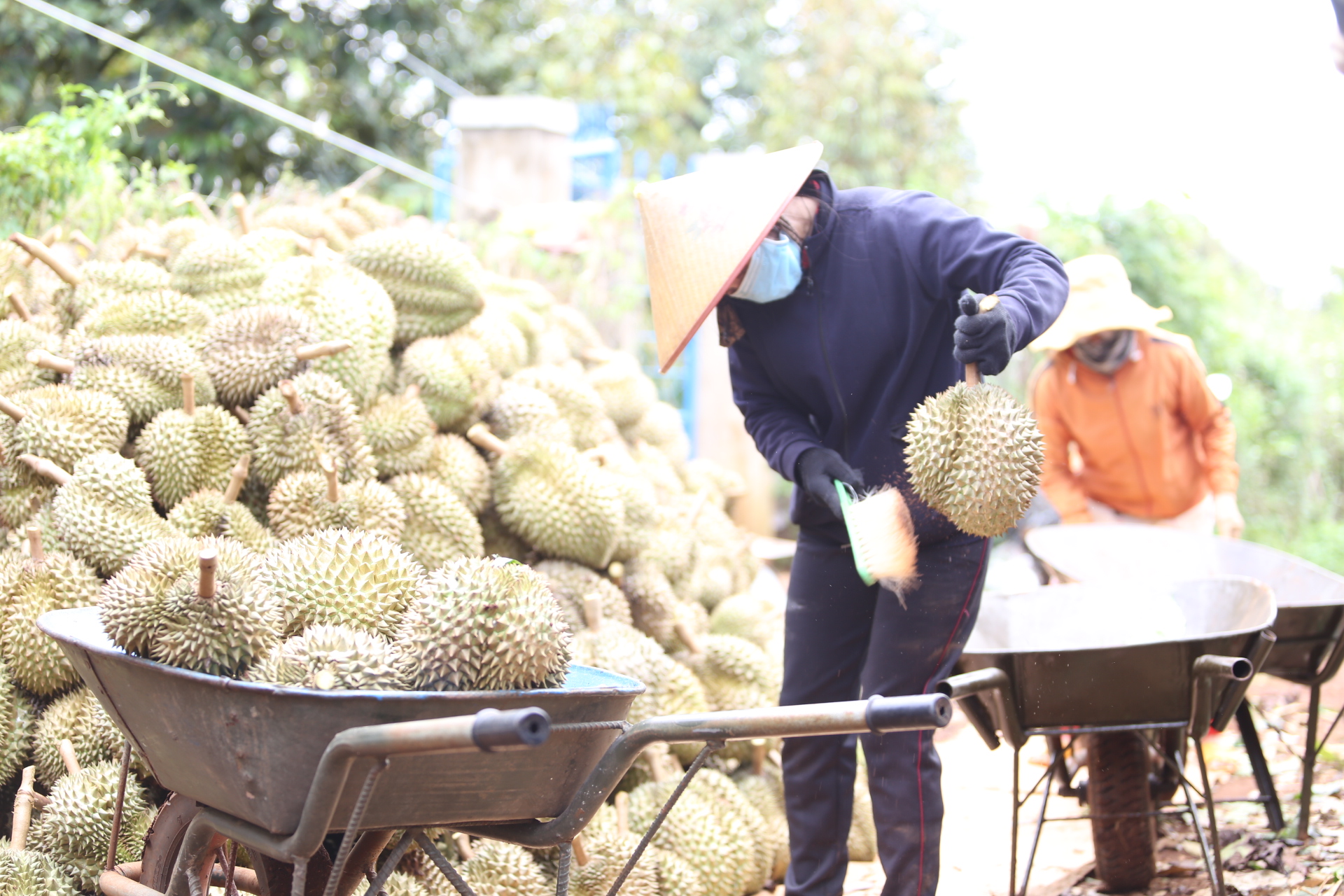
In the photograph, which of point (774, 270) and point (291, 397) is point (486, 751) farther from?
point (291, 397)

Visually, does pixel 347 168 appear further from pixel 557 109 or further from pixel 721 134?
pixel 721 134

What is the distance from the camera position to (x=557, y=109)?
7316 millimetres

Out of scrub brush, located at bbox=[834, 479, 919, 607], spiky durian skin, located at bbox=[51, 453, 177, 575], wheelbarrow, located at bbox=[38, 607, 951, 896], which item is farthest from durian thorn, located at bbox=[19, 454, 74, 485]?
scrub brush, located at bbox=[834, 479, 919, 607]

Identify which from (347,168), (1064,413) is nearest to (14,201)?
(1064,413)

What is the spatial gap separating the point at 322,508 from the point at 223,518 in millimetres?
266

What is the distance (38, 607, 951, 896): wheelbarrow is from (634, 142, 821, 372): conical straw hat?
35.6 inches

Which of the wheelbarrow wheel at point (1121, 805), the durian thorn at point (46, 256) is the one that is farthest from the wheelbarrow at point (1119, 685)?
the durian thorn at point (46, 256)

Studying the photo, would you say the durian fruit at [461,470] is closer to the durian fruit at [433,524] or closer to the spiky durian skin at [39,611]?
the durian fruit at [433,524]

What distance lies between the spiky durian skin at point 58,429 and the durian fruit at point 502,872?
5.02 feet

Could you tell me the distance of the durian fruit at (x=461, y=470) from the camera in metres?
3.51

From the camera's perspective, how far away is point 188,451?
10.00 ft

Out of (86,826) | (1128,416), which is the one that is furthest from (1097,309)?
(86,826)

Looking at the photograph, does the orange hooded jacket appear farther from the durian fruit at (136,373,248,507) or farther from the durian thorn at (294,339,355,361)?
the durian fruit at (136,373,248,507)

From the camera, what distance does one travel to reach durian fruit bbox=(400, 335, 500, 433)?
364 centimetres
